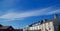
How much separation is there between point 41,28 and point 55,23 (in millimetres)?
15652

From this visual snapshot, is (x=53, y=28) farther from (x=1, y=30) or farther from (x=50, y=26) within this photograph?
(x=1, y=30)

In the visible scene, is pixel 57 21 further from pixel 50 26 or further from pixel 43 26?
pixel 43 26

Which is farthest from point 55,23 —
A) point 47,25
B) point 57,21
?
point 47,25

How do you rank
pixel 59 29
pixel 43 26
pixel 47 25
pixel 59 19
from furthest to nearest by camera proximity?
pixel 43 26, pixel 47 25, pixel 59 19, pixel 59 29

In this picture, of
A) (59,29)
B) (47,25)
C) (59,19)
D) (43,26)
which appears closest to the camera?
(59,29)

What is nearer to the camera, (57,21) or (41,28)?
(57,21)

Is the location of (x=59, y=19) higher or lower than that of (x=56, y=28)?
higher

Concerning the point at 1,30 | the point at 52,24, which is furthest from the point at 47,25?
the point at 1,30

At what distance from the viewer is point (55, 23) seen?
6881cm

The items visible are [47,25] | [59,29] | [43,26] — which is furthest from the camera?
[43,26]

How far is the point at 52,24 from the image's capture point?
6888cm

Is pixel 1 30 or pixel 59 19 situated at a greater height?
pixel 59 19

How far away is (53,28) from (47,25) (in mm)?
7847

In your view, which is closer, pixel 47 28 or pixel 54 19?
pixel 54 19
